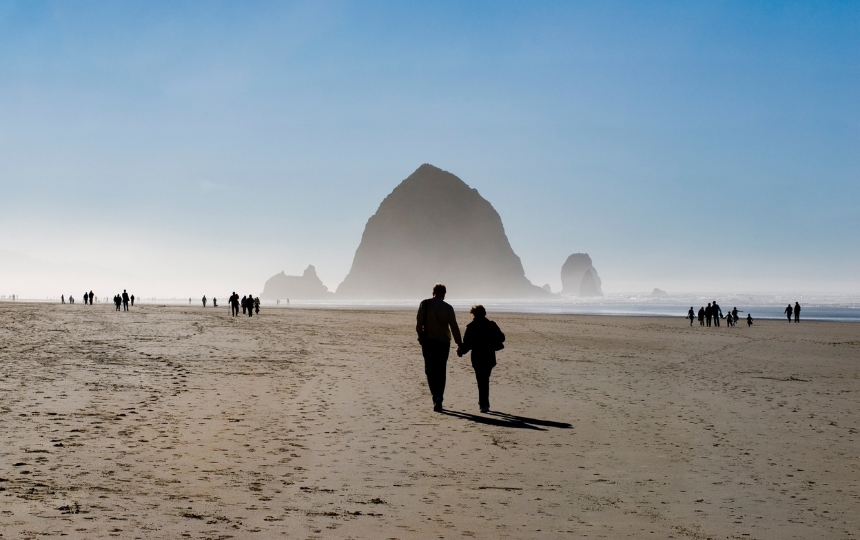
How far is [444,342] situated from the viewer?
10.0 meters

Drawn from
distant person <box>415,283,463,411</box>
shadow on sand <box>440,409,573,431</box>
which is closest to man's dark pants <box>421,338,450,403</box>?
distant person <box>415,283,463,411</box>

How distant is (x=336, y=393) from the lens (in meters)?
11.5

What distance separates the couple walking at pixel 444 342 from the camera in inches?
392

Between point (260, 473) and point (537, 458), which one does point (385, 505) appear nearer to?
point (260, 473)

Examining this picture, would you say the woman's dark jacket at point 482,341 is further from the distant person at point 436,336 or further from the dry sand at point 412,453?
the dry sand at point 412,453

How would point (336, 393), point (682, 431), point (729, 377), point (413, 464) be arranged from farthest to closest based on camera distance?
point (729, 377) → point (336, 393) → point (682, 431) → point (413, 464)

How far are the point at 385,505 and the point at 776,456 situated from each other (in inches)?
178

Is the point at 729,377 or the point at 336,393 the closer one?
the point at 336,393

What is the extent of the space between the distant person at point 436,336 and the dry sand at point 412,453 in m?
0.48

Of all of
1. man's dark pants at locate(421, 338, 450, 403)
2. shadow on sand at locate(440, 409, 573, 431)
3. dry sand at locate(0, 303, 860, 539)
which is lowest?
shadow on sand at locate(440, 409, 573, 431)

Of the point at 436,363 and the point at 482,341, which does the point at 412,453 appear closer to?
the point at 436,363

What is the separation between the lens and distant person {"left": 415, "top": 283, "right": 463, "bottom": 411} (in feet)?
32.7

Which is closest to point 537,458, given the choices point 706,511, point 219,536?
point 706,511

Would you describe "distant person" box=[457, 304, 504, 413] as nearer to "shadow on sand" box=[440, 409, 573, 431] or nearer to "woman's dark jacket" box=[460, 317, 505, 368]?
"woman's dark jacket" box=[460, 317, 505, 368]
